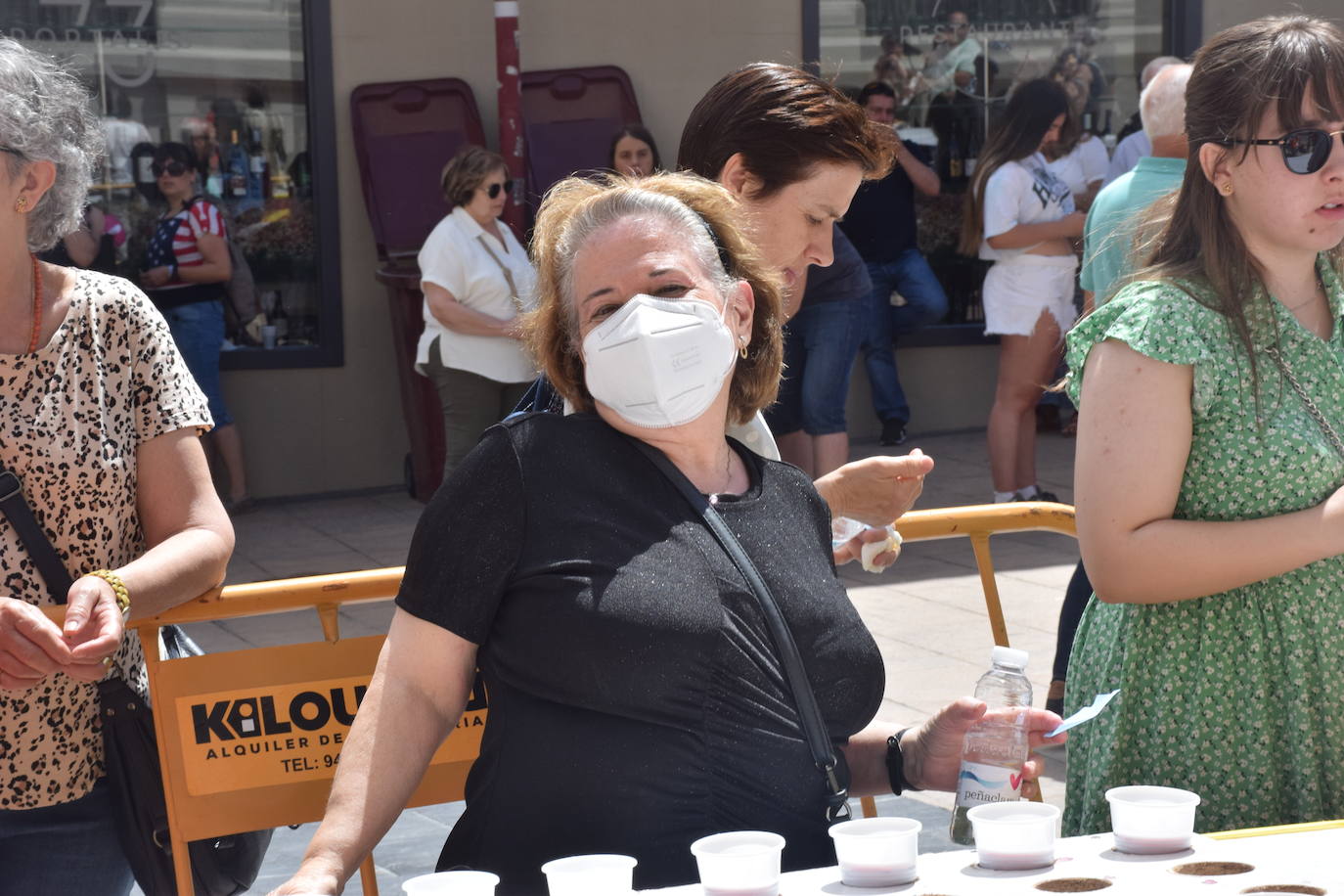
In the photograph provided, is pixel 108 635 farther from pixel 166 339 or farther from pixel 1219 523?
pixel 1219 523

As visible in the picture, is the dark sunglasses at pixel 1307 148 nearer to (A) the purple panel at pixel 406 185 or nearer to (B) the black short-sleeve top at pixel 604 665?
(B) the black short-sleeve top at pixel 604 665

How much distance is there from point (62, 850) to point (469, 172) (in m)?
5.52

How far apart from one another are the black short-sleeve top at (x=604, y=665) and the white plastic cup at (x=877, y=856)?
0.26 metres

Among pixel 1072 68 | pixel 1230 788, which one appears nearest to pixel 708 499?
pixel 1230 788

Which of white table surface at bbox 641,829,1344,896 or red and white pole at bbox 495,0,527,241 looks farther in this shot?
red and white pole at bbox 495,0,527,241

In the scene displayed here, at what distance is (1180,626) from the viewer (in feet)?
8.38

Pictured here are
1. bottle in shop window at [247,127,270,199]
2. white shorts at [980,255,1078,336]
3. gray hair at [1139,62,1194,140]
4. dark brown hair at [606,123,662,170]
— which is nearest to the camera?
gray hair at [1139,62,1194,140]

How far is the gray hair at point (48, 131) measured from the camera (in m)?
2.53

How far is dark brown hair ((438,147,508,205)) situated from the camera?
25.6ft

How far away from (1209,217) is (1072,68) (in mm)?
8910

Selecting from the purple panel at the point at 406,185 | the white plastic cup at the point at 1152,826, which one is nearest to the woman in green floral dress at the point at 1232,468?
the white plastic cup at the point at 1152,826

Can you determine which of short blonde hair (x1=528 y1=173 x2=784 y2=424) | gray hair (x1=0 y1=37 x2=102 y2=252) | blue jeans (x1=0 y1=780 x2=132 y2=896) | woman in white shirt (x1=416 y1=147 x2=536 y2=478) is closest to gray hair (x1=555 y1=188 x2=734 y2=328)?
short blonde hair (x1=528 y1=173 x2=784 y2=424)

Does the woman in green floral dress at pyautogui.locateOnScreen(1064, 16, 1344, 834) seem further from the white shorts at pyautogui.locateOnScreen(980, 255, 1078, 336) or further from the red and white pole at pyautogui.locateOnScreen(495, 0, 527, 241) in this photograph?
the red and white pole at pyautogui.locateOnScreen(495, 0, 527, 241)

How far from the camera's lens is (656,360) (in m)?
2.27
